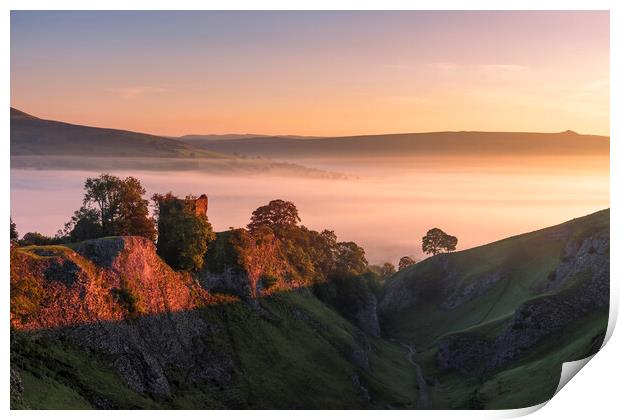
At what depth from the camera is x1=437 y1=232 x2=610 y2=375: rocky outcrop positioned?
108 m

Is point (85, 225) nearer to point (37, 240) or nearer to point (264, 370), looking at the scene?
point (37, 240)

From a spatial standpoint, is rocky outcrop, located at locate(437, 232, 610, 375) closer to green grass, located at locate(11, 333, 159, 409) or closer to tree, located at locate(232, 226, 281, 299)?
tree, located at locate(232, 226, 281, 299)

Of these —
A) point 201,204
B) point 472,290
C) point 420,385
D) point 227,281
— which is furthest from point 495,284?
point 201,204

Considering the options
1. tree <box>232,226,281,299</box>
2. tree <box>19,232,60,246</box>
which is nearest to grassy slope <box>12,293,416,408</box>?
tree <box>232,226,281,299</box>

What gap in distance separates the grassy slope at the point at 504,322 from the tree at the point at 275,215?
121 feet

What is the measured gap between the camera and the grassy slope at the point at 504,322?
89.1 metres

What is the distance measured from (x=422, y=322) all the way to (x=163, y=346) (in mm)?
91765

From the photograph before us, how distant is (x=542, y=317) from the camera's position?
110188 mm

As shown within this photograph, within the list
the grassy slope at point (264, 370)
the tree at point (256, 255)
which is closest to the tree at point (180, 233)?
the grassy slope at point (264, 370)

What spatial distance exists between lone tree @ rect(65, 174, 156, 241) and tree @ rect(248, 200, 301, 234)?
1970 inches

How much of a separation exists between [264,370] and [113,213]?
94.5 feet

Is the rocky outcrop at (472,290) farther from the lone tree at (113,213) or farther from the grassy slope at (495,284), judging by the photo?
the lone tree at (113,213)

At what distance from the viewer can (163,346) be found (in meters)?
80.5
